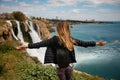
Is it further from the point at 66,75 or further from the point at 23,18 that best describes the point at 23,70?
the point at 23,18

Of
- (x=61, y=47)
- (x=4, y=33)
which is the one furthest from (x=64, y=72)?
(x=4, y=33)

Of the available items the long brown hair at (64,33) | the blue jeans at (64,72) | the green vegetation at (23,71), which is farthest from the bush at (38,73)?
the long brown hair at (64,33)

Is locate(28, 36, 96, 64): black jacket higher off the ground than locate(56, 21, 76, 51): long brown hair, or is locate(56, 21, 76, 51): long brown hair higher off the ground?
locate(56, 21, 76, 51): long brown hair

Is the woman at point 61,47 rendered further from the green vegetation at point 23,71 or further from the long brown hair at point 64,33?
the green vegetation at point 23,71

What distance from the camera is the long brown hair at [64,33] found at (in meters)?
4.64

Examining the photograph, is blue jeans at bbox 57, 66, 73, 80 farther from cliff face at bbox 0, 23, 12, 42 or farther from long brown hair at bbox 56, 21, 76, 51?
cliff face at bbox 0, 23, 12, 42

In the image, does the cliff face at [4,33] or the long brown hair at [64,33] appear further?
the cliff face at [4,33]

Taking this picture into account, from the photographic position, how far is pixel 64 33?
4664 mm

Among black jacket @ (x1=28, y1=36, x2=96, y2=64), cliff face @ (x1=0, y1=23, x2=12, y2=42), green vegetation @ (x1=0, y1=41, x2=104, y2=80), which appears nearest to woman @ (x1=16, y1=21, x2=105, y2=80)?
black jacket @ (x1=28, y1=36, x2=96, y2=64)

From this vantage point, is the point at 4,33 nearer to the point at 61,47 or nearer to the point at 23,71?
the point at 23,71

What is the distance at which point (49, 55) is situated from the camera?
4.75m

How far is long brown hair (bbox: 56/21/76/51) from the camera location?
15.2 feet

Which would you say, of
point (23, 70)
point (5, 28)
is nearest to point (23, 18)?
point (5, 28)

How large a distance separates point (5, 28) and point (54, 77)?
16453 mm
